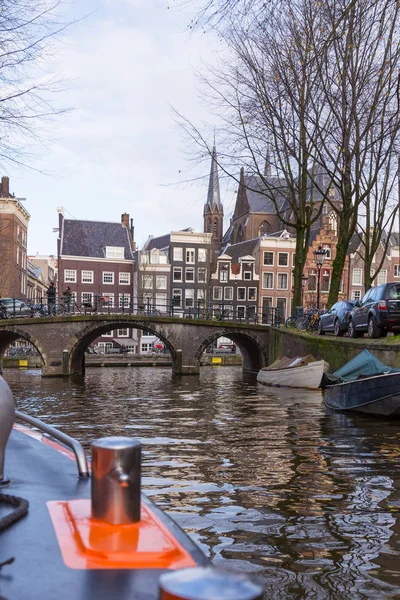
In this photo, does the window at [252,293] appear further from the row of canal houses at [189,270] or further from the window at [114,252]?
the window at [114,252]

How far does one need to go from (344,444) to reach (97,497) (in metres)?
7.70

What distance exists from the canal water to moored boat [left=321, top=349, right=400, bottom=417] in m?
0.35

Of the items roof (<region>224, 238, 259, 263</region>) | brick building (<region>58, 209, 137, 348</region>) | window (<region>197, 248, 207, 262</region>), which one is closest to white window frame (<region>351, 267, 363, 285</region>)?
roof (<region>224, 238, 259, 263</region>)

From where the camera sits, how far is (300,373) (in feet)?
60.8

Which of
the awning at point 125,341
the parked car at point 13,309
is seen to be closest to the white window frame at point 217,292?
the awning at point 125,341

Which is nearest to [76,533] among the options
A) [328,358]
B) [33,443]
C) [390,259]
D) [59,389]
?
[33,443]

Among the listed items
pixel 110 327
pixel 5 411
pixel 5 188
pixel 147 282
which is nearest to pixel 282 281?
pixel 147 282

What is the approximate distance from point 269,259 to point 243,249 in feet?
14.3

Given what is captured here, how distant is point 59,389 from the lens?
19750 millimetres

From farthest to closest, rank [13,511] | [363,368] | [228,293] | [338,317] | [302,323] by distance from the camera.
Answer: [228,293], [302,323], [338,317], [363,368], [13,511]

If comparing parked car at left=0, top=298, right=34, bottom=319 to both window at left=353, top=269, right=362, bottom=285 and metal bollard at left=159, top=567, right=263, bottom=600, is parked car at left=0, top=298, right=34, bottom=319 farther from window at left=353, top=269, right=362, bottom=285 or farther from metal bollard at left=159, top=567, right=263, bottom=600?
metal bollard at left=159, top=567, right=263, bottom=600

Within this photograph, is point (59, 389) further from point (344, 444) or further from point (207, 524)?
point (207, 524)

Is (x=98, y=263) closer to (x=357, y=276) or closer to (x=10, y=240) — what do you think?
(x=10, y=240)

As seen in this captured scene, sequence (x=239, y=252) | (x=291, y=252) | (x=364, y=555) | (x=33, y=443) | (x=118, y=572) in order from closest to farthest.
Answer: (x=118, y=572) → (x=33, y=443) → (x=364, y=555) → (x=291, y=252) → (x=239, y=252)
